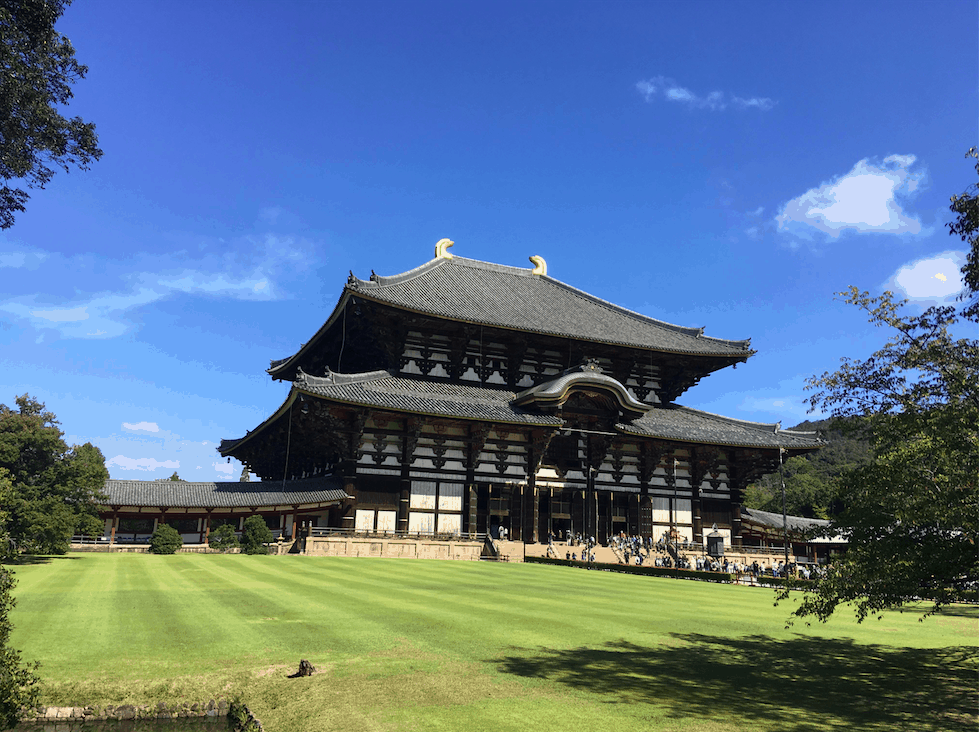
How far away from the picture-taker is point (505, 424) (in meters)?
38.2

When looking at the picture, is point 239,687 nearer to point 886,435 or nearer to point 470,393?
point 886,435

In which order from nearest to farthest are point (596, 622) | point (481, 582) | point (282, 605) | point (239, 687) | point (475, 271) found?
point (239, 687) < point (596, 622) < point (282, 605) < point (481, 582) < point (475, 271)

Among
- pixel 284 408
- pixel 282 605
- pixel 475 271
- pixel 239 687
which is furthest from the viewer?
pixel 475 271

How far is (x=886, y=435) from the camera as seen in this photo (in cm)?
947

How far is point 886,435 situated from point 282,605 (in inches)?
495

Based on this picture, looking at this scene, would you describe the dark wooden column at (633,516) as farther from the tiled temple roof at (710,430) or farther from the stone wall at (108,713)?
the stone wall at (108,713)

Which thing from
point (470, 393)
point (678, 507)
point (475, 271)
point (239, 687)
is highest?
point (475, 271)

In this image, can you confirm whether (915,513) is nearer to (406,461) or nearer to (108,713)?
(108,713)

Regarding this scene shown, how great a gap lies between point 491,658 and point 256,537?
2410cm

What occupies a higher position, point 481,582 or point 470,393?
point 470,393

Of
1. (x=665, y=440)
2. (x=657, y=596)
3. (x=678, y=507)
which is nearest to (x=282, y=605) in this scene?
(x=657, y=596)

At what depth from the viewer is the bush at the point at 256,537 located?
3102 centimetres

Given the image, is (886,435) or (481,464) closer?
(886,435)

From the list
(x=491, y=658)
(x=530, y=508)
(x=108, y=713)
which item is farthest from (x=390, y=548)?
(x=108, y=713)
